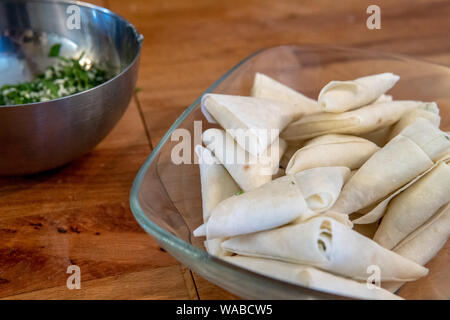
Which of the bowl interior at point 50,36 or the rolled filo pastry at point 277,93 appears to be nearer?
the rolled filo pastry at point 277,93

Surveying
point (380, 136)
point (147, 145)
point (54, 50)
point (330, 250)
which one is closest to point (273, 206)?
point (330, 250)

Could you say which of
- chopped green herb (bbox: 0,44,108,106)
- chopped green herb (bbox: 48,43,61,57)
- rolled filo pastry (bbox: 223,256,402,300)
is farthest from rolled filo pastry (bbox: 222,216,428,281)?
chopped green herb (bbox: 48,43,61,57)

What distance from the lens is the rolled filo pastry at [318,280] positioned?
473mm

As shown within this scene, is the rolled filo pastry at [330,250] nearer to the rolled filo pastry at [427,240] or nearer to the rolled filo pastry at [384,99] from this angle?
the rolled filo pastry at [427,240]

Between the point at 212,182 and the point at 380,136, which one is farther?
the point at 380,136

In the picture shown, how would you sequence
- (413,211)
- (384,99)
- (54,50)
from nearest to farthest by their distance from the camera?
(413,211)
(384,99)
(54,50)

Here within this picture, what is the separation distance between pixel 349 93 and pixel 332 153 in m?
0.12

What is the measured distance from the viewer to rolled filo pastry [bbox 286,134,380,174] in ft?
2.12

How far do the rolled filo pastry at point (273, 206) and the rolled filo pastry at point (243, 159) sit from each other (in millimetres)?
62

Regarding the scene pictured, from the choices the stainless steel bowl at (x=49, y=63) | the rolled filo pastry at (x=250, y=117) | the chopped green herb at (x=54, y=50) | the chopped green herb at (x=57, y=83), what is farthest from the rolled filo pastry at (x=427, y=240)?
the chopped green herb at (x=54, y=50)

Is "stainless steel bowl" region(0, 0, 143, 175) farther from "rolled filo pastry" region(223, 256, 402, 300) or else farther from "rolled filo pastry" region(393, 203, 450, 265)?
"rolled filo pastry" region(393, 203, 450, 265)

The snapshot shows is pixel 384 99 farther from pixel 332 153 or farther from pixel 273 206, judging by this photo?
pixel 273 206

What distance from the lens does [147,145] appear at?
0.91 m
